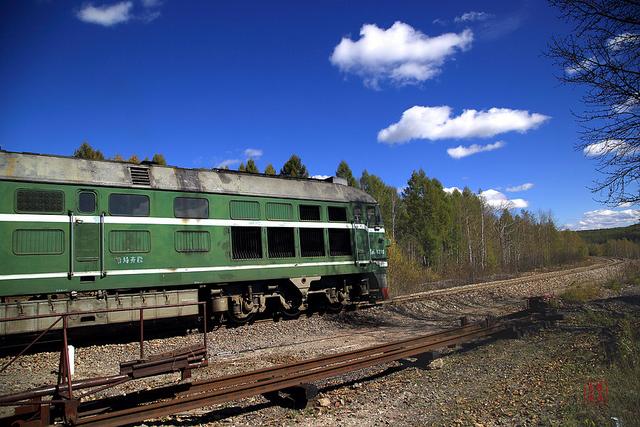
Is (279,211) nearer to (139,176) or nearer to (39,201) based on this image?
(139,176)

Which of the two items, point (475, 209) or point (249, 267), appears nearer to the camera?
point (249, 267)

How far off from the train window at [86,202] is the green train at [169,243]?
22 millimetres

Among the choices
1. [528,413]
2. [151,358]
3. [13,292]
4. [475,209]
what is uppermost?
[475,209]

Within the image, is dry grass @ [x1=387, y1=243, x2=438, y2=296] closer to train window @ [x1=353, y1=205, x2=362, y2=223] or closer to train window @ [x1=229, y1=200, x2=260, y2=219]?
train window @ [x1=353, y1=205, x2=362, y2=223]

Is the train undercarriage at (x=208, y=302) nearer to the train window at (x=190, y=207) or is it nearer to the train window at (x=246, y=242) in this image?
the train window at (x=246, y=242)

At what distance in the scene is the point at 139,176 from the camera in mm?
10898

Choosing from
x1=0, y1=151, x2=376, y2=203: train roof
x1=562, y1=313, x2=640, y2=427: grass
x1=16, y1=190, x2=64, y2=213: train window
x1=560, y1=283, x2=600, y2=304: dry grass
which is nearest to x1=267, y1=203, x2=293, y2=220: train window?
x1=0, y1=151, x2=376, y2=203: train roof

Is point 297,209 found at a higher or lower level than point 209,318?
higher

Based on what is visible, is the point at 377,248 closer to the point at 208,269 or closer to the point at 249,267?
the point at 249,267

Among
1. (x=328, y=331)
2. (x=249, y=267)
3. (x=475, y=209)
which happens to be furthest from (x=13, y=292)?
(x=475, y=209)

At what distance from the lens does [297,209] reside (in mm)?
13664

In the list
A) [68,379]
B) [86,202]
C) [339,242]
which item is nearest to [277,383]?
[68,379]

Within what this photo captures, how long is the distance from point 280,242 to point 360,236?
3.42 meters

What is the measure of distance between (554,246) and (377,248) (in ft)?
231
